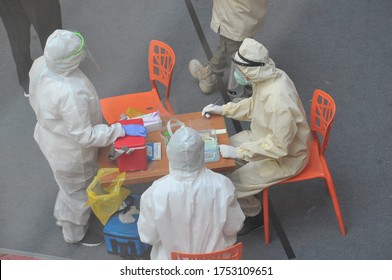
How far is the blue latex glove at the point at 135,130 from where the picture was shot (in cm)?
347

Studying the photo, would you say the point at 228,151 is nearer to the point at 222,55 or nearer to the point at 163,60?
the point at 163,60

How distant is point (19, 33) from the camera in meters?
4.69

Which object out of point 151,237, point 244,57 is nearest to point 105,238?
point 151,237

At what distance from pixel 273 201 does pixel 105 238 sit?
45.1 inches

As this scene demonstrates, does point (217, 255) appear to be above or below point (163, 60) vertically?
below

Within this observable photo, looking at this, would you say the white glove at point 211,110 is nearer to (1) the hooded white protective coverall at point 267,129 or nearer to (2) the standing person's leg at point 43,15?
(1) the hooded white protective coverall at point 267,129

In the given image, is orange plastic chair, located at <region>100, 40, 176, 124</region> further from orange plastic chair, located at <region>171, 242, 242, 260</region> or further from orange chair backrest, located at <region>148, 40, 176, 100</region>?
orange plastic chair, located at <region>171, 242, 242, 260</region>

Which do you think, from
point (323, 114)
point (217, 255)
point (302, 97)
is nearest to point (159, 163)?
point (217, 255)

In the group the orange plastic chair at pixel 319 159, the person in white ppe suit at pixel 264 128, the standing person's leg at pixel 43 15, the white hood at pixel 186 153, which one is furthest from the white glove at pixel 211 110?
the standing person's leg at pixel 43 15

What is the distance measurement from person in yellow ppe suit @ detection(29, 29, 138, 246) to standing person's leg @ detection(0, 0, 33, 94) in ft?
4.08

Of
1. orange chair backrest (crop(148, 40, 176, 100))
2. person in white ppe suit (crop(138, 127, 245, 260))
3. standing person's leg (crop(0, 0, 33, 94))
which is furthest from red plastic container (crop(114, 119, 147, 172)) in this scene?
standing person's leg (crop(0, 0, 33, 94))

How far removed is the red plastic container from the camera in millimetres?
3387

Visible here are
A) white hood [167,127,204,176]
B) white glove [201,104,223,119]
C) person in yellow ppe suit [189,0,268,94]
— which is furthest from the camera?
person in yellow ppe suit [189,0,268,94]
